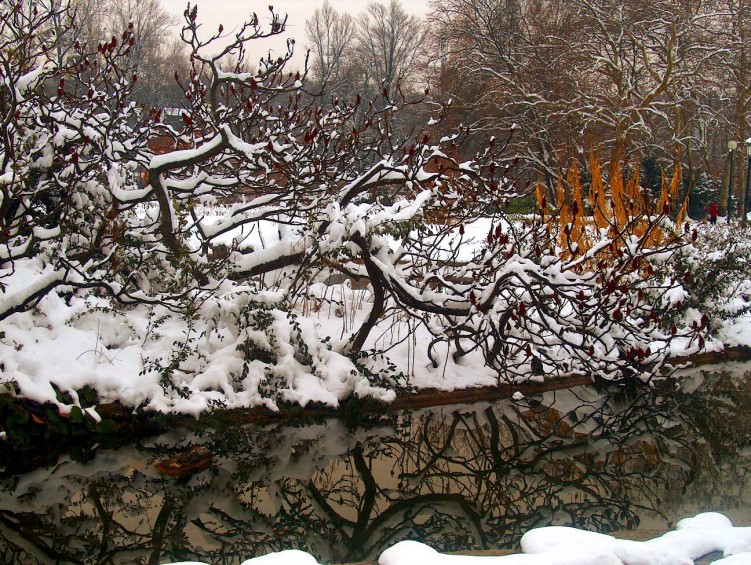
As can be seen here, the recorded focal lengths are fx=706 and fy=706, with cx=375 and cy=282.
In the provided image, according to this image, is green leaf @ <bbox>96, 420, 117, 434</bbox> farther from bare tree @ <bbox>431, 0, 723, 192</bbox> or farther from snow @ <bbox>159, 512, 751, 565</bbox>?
bare tree @ <bbox>431, 0, 723, 192</bbox>

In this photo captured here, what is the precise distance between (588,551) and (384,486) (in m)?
2.74

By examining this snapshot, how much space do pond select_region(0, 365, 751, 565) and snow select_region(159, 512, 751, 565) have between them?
57.8 inches

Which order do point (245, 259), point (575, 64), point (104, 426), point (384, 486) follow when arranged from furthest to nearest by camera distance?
point (575, 64) < point (245, 259) < point (104, 426) < point (384, 486)

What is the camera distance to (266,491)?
5.74 metres

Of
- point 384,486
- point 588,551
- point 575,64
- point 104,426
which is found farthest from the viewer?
point 575,64

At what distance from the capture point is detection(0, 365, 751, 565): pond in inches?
195

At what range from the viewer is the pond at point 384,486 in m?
4.96

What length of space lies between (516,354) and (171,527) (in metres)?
4.41

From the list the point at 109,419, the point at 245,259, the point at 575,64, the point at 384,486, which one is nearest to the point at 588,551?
the point at 384,486

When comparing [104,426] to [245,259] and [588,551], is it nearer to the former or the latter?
[245,259]

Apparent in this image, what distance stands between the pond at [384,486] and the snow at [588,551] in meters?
1.47

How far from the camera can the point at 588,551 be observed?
3.28m

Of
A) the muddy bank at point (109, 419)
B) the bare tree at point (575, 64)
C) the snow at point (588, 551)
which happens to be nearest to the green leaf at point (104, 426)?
the muddy bank at point (109, 419)

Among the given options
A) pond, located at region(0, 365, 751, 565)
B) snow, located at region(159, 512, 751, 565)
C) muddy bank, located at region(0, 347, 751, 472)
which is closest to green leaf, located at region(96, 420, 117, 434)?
muddy bank, located at region(0, 347, 751, 472)
